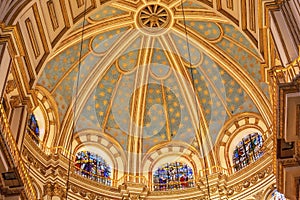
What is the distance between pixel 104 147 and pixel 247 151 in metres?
5.99

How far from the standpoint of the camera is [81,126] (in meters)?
25.9

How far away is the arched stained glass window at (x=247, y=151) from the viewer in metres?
24.2

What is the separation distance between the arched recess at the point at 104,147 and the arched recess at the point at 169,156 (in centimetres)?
102

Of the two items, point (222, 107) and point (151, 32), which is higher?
point (151, 32)

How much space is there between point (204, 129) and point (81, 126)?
206 inches

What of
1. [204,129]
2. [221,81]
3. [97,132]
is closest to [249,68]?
[221,81]

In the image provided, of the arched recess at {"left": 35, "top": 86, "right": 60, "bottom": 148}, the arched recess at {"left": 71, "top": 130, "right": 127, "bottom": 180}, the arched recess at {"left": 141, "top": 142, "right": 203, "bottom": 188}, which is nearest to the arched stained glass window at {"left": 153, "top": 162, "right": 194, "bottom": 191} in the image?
the arched recess at {"left": 141, "top": 142, "right": 203, "bottom": 188}

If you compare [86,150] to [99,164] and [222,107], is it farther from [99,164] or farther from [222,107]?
[222,107]

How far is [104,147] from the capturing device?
26.0 metres

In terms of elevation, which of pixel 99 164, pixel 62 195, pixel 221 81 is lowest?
pixel 62 195

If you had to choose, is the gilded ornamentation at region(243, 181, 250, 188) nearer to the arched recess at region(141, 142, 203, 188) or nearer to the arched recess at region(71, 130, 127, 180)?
the arched recess at region(141, 142, 203, 188)

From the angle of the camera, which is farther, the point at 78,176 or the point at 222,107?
the point at 222,107

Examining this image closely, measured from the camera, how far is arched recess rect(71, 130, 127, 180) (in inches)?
1003

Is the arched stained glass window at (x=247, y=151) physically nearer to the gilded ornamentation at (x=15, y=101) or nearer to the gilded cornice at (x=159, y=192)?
the gilded cornice at (x=159, y=192)
